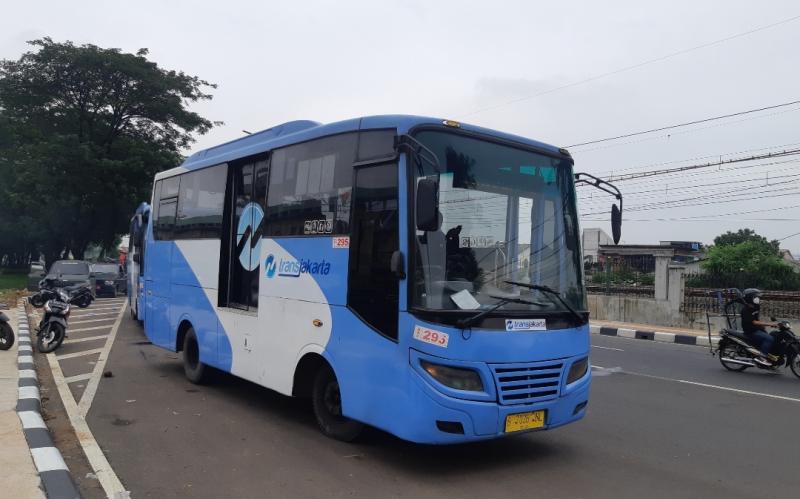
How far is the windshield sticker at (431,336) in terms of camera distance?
489cm

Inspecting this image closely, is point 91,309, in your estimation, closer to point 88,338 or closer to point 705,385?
point 88,338

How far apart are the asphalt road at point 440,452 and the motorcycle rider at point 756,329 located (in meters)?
2.29

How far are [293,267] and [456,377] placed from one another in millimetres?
2252

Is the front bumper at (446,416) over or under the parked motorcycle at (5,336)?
over

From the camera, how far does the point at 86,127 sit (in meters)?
32.1

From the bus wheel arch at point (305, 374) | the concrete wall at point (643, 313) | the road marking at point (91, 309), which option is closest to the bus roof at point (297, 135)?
the bus wheel arch at point (305, 374)

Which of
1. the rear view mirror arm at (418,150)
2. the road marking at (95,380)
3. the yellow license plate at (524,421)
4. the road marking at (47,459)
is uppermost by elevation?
the rear view mirror arm at (418,150)

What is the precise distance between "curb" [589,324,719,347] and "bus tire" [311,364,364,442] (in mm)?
11954

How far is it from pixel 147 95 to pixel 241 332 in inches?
1105

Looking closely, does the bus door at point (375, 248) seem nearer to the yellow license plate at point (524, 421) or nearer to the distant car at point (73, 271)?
the yellow license plate at point (524, 421)

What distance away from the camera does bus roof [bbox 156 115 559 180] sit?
5.36m

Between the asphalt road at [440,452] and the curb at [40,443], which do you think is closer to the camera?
the curb at [40,443]

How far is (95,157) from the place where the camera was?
30.3 m

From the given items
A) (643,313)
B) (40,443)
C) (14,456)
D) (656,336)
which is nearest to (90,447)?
(40,443)
